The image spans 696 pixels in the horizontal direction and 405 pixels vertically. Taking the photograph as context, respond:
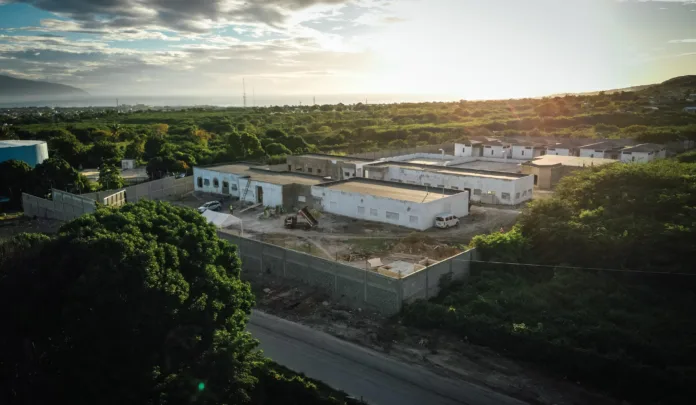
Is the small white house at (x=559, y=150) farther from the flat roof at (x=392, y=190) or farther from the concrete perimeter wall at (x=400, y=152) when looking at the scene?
the flat roof at (x=392, y=190)

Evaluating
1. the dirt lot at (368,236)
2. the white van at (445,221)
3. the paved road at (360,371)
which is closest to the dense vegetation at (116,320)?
the paved road at (360,371)

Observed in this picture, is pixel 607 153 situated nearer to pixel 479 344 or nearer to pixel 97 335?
pixel 479 344

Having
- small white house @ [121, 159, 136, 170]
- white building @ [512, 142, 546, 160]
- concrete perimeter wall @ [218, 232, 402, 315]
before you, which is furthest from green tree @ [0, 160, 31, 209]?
white building @ [512, 142, 546, 160]

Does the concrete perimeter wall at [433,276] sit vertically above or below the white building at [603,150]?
below

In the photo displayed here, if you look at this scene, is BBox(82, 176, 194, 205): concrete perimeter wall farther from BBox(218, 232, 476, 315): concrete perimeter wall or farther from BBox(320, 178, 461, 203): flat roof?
BBox(218, 232, 476, 315): concrete perimeter wall

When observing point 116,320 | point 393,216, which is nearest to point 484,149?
point 393,216

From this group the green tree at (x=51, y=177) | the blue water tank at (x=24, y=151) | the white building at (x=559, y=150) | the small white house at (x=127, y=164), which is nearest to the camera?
the green tree at (x=51, y=177)
